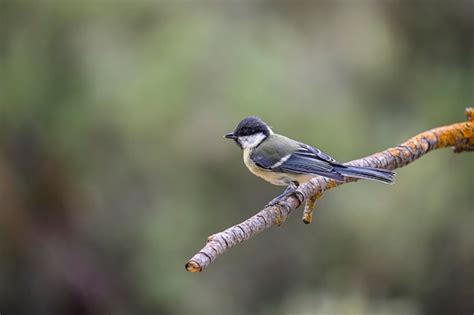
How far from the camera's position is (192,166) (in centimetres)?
324

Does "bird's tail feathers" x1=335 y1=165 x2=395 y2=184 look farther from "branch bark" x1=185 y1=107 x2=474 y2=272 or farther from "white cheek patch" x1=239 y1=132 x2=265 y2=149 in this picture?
"white cheek patch" x1=239 y1=132 x2=265 y2=149

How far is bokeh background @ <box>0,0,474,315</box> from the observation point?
306 centimetres

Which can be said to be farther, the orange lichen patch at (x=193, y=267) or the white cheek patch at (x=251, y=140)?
the white cheek patch at (x=251, y=140)

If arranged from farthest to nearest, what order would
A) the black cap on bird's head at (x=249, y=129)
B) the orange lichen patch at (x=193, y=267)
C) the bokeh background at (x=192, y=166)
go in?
the bokeh background at (x=192, y=166) < the black cap on bird's head at (x=249, y=129) < the orange lichen patch at (x=193, y=267)

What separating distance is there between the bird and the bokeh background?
805 mm

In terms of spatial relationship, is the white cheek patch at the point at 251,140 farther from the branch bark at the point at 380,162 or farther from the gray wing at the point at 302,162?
the branch bark at the point at 380,162

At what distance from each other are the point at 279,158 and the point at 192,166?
1.11 meters

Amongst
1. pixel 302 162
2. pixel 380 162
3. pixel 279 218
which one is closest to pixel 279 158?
pixel 302 162

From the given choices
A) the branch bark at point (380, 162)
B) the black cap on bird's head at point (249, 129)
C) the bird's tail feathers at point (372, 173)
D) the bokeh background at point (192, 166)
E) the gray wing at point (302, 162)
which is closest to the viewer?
the branch bark at point (380, 162)

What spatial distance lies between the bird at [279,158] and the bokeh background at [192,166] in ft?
2.64

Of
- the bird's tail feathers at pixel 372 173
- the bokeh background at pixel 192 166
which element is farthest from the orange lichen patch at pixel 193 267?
the bokeh background at pixel 192 166

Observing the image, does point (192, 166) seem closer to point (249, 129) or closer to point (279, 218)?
point (249, 129)

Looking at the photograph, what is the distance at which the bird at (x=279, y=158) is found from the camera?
2014 mm

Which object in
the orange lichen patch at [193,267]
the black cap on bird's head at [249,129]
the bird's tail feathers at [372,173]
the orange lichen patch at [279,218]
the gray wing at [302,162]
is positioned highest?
the black cap on bird's head at [249,129]
